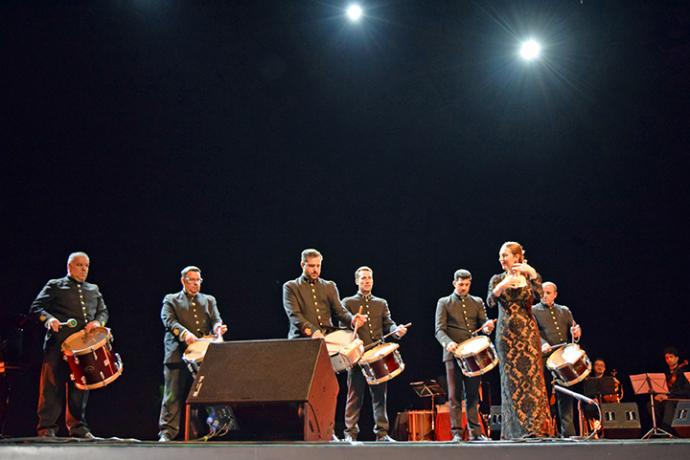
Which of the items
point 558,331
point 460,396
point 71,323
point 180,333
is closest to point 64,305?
point 71,323

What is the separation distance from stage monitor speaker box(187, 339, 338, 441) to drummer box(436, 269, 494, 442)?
2.30 metres

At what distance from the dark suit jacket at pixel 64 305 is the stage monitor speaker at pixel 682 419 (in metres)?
7.75

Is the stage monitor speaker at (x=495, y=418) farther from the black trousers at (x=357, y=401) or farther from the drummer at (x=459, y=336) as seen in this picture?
the black trousers at (x=357, y=401)

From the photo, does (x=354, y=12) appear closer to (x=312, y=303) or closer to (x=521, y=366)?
(x=312, y=303)

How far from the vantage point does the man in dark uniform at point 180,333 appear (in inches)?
252

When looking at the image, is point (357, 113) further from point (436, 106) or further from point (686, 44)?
point (686, 44)

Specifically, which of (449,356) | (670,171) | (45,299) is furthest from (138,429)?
(670,171)

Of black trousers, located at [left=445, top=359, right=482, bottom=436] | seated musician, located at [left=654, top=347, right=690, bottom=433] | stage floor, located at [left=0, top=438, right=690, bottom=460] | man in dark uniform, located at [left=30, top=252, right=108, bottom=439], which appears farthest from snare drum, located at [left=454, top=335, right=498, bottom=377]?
seated musician, located at [left=654, top=347, right=690, bottom=433]

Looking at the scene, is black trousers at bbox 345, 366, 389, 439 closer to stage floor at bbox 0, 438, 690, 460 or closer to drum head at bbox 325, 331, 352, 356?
drum head at bbox 325, 331, 352, 356

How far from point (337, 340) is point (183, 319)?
1.72 m

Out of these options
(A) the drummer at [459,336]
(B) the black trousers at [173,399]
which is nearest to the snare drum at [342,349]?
(A) the drummer at [459,336]

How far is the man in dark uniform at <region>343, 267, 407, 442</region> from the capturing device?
22.5ft

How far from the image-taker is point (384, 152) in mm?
11906

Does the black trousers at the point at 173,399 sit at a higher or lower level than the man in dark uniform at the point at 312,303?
lower
